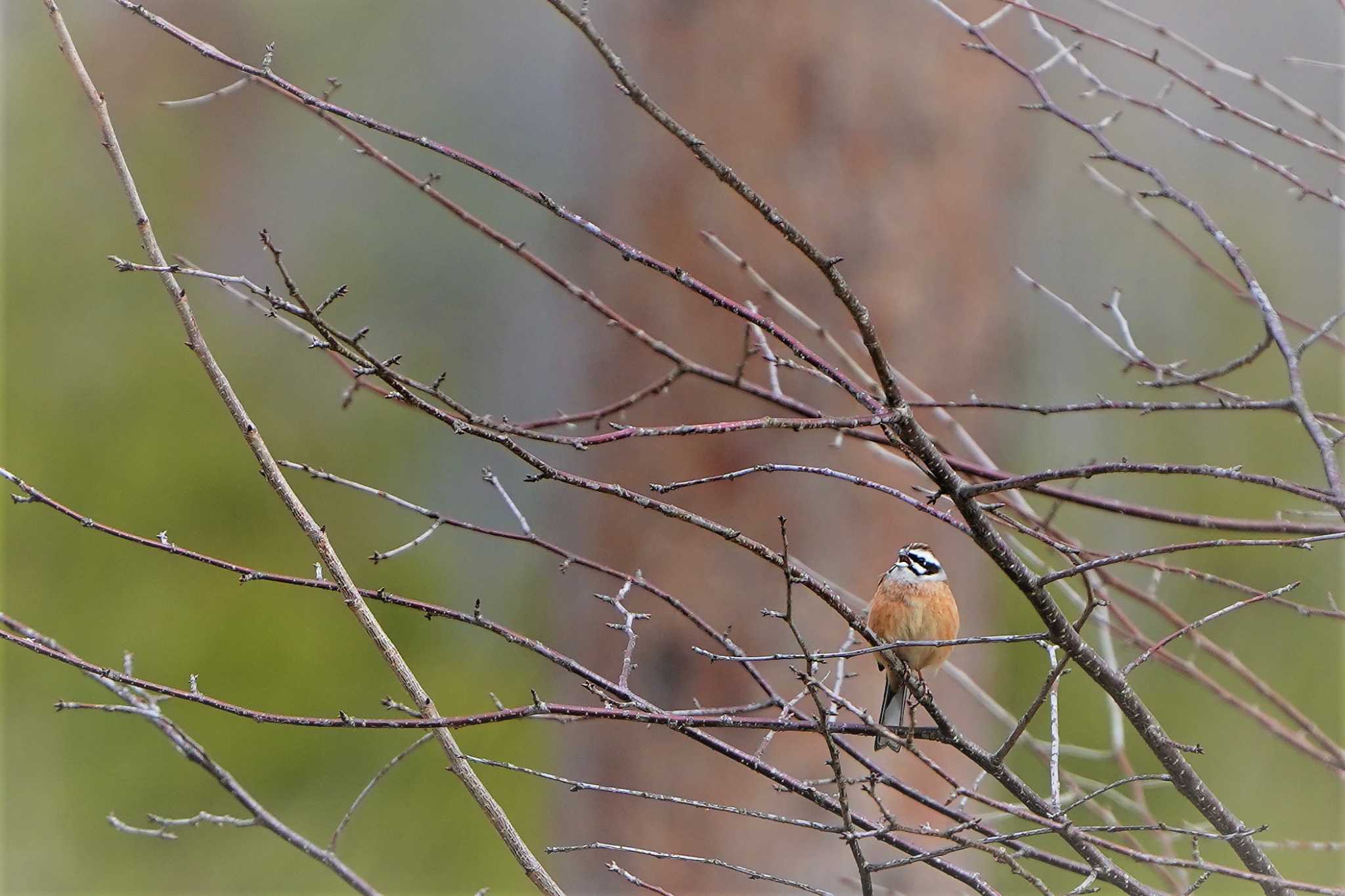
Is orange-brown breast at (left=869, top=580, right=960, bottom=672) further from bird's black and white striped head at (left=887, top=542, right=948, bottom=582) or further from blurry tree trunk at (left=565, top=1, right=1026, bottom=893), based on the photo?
blurry tree trunk at (left=565, top=1, right=1026, bottom=893)

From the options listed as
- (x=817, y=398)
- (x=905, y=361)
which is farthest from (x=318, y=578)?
(x=905, y=361)

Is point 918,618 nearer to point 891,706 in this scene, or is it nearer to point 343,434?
point 891,706

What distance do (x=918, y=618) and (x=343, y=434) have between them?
7.00 feet

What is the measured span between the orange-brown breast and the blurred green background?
3.74ft

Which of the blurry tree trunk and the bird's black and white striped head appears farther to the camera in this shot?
the blurry tree trunk

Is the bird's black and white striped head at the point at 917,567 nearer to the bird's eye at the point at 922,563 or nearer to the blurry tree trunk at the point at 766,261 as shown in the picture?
the bird's eye at the point at 922,563

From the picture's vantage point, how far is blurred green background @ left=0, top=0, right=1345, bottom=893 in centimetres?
243

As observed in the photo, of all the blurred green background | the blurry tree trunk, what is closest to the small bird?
the blurry tree trunk

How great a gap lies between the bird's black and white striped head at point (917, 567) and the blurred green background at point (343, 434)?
3.29 ft

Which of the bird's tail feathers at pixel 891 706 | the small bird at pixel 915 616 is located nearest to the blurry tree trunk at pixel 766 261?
the bird's tail feathers at pixel 891 706

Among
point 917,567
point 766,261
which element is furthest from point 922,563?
point 766,261

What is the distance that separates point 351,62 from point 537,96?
1.61ft

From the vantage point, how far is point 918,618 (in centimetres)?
93

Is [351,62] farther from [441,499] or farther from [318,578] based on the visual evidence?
[318,578]
